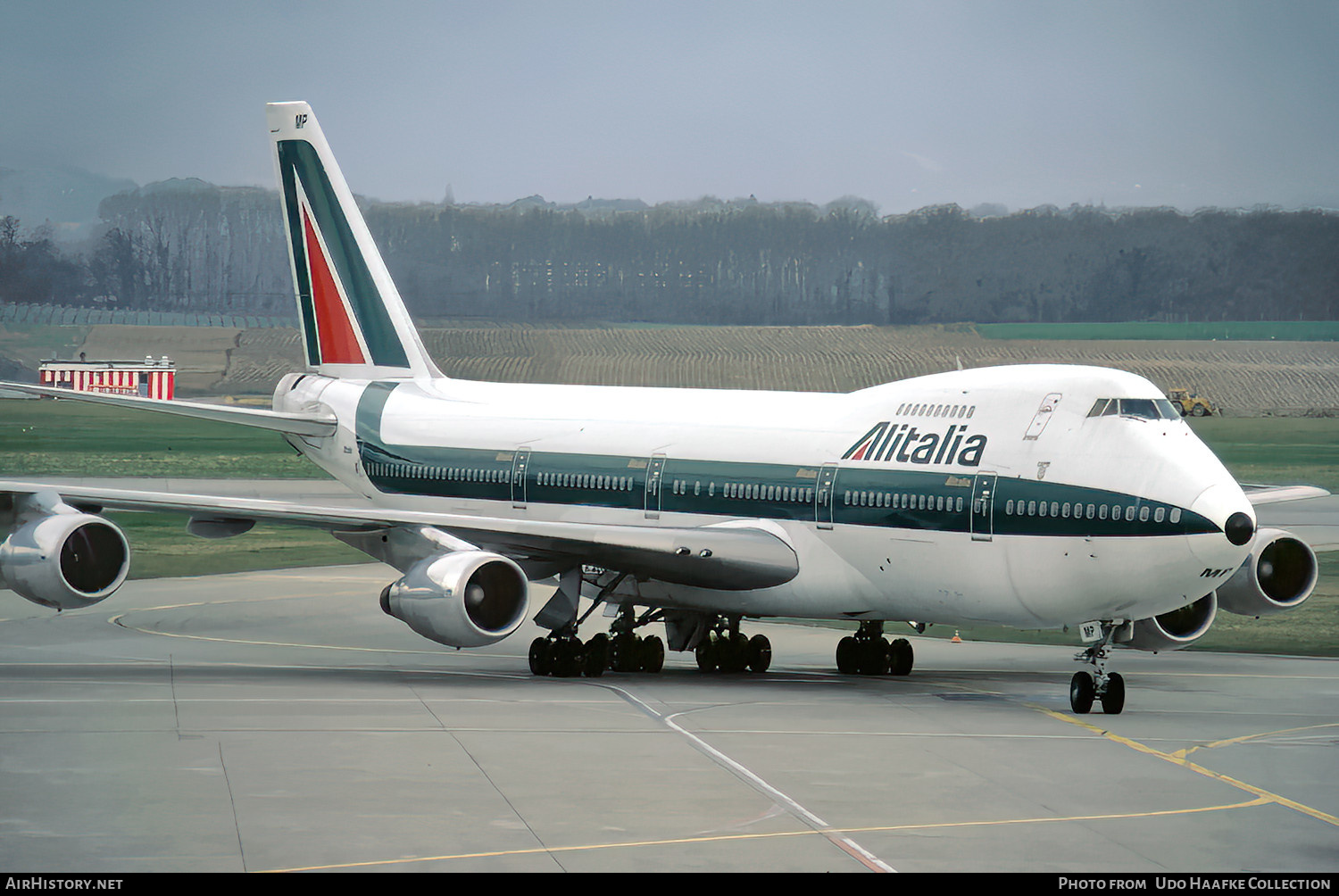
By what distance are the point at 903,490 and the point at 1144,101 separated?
8207 cm

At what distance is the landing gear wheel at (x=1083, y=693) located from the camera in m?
19.1

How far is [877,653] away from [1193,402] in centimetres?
4938

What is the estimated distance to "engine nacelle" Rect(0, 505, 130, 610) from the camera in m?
21.0

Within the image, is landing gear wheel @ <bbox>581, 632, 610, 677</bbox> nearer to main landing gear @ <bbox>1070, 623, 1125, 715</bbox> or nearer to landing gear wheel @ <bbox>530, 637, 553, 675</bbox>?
landing gear wheel @ <bbox>530, 637, 553, 675</bbox>

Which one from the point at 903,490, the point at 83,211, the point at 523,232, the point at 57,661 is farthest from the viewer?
the point at 83,211

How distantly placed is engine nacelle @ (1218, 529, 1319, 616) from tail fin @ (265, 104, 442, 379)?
15.0m

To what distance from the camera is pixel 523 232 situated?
87.7 meters

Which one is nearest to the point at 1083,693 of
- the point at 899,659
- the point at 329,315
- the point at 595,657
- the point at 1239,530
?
the point at 1239,530

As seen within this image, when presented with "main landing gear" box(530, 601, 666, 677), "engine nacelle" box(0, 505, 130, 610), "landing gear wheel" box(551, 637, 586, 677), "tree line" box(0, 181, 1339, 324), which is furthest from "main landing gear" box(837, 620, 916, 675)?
"tree line" box(0, 181, 1339, 324)

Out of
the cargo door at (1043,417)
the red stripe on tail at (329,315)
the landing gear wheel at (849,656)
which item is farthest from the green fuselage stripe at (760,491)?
the landing gear wheel at (849,656)
